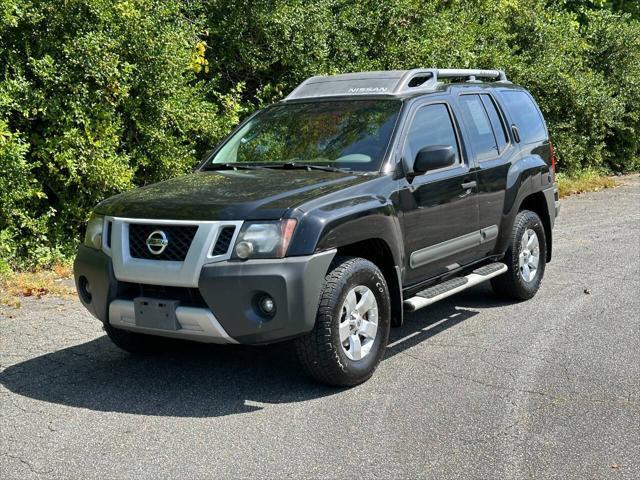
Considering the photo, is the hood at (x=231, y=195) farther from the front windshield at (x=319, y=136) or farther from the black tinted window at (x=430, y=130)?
the black tinted window at (x=430, y=130)

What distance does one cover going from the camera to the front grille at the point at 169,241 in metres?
5.18

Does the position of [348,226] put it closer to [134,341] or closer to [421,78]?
[134,341]

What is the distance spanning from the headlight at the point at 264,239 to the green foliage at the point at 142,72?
3.90m

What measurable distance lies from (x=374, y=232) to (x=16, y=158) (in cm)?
415

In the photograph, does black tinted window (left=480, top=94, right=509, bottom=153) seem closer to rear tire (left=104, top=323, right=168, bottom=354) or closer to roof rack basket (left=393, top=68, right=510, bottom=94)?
roof rack basket (left=393, top=68, right=510, bottom=94)

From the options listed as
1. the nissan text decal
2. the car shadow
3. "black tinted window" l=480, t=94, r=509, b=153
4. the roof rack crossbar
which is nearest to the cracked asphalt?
the car shadow

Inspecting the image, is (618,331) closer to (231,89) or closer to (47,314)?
(47,314)

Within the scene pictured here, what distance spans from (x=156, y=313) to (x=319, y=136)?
194 centimetres

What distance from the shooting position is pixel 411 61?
1238 centimetres

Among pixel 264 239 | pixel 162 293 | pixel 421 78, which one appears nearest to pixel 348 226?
pixel 264 239

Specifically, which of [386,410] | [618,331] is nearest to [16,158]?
[386,410]

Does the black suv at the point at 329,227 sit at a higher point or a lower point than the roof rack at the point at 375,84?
lower

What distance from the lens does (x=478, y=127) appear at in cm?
727

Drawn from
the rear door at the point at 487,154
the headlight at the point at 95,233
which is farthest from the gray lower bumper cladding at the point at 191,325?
the rear door at the point at 487,154
